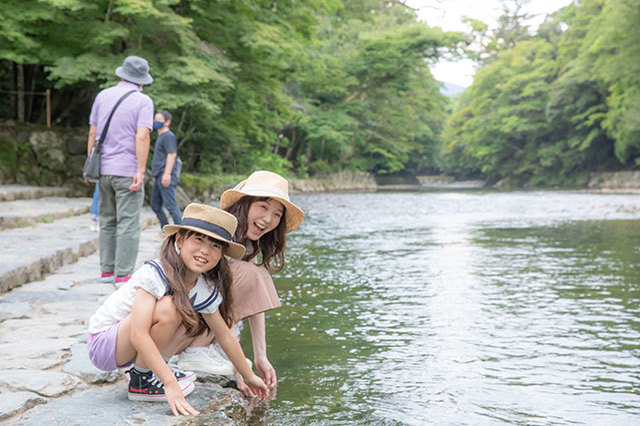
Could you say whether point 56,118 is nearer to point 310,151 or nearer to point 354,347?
point 354,347

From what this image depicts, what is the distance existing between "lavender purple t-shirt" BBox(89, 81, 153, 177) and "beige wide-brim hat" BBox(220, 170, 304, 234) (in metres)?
1.92

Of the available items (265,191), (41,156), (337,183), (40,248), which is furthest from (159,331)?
Answer: (337,183)

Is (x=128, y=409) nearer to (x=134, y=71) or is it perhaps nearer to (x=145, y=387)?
(x=145, y=387)

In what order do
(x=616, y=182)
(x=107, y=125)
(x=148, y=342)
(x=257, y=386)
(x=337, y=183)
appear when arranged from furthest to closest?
(x=337, y=183)
(x=616, y=182)
(x=107, y=125)
(x=257, y=386)
(x=148, y=342)

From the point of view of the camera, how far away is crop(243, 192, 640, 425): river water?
116 inches

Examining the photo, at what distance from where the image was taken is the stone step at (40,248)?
15.3ft

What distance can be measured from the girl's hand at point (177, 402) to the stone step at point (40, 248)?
242 centimetres

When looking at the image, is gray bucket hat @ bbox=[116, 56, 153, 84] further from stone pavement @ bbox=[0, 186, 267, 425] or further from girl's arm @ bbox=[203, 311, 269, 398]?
girl's arm @ bbox=[203, 311, 269, 398]

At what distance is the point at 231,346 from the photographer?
105 inches

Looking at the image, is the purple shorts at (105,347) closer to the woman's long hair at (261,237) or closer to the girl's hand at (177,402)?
the girl's hand at (177,402)

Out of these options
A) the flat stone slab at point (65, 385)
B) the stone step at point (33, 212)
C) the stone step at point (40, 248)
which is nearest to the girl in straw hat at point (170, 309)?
the flat stone slab at point (65, 385)

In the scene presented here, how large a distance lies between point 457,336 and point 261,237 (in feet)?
5.82

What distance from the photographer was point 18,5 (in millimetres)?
13516

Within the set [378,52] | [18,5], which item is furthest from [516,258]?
[378,52]
